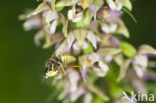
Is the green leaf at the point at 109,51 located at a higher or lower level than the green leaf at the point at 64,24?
lower

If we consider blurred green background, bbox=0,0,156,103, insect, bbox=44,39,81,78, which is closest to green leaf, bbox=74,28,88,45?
insect, bbox=44,39,81,78

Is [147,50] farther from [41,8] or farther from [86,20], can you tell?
[41,8]

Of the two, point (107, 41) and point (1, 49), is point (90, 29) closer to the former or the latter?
point (107, 41)

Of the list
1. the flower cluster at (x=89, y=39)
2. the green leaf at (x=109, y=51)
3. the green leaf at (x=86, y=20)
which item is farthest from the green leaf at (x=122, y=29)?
the green leaf at (x=86, y=20)

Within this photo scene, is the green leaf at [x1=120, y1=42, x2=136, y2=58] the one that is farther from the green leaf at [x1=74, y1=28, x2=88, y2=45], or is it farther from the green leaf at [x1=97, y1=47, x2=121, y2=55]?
the green leaf at [x1=74, y1=28, x2=88, y2=45]

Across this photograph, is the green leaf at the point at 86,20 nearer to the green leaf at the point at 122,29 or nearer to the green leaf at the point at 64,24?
the green leaf at the point at 64,24

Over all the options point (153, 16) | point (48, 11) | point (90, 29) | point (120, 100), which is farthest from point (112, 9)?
point (153, 16)
